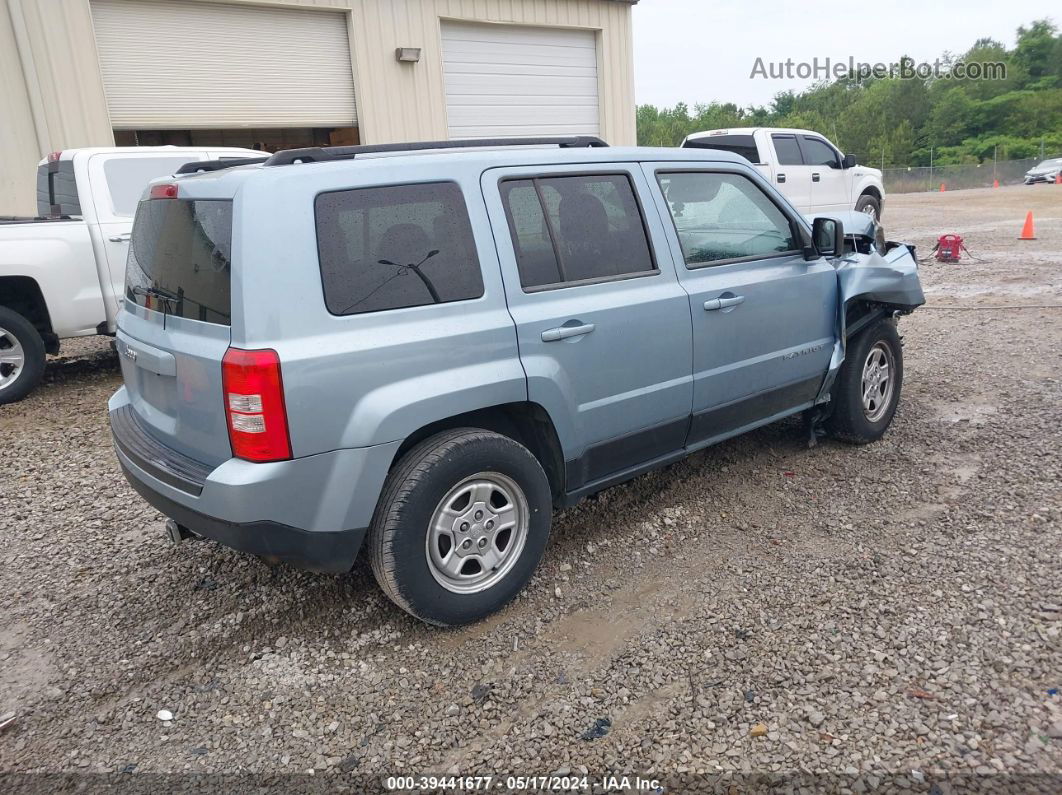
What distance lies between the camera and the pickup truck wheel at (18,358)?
6691mm

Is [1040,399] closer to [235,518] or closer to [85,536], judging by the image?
[235,518]

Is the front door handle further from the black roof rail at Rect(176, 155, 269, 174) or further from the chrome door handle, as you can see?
the black roof rail at Rect(176, 155, 269, 174)

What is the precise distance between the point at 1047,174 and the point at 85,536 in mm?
45037

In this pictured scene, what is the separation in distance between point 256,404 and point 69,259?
5236mm

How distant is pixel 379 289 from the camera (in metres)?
3.04

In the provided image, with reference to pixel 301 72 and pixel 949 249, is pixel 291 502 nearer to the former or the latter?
pixel 301 72

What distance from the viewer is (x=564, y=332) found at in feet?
11.3

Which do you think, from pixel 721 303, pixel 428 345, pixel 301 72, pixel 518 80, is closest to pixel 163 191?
pixel 428 345

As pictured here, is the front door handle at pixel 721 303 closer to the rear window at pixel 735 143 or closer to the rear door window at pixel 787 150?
the rear window at pixel 735 143

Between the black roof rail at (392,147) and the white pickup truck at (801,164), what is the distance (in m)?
9.82

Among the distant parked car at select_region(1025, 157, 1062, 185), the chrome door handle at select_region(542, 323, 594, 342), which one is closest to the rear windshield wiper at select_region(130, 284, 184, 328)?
the chrome door handle at select_region(542, 323, 594, 342)

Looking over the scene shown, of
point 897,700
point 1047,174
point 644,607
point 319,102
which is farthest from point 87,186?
point 1047,174

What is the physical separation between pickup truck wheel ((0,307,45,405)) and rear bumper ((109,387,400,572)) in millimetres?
4602

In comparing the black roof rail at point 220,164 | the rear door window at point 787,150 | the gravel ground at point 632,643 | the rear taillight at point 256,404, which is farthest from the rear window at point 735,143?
the rear taillight at point 256,404
